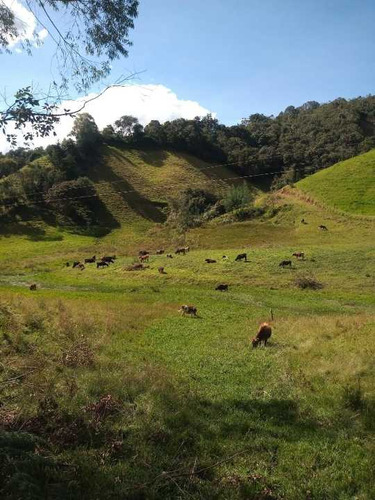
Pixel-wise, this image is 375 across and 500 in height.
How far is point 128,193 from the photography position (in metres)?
111

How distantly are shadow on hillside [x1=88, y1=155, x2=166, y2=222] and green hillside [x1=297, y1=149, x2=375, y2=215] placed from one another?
34.3 meters

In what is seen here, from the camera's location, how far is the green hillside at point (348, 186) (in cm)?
7244

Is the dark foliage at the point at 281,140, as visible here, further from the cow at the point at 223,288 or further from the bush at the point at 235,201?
the cow at the point at 223,288

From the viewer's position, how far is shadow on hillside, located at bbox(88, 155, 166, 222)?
103 metres

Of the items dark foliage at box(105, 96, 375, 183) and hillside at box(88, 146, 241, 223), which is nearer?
hillside at box(88, 146, 241, 223)

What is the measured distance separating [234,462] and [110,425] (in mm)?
2546

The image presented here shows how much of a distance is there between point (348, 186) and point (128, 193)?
174 feet

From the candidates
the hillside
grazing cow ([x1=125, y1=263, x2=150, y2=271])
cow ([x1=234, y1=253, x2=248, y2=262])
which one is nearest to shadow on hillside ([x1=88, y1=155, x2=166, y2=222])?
the hillside

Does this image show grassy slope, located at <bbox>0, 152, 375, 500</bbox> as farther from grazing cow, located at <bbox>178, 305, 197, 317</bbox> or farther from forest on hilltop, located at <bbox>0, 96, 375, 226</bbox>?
forest on hilltop, located at <bbox>0, 96, 375, 226</bbox>

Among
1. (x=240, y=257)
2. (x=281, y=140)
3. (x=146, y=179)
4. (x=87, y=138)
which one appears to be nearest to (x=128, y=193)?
(x=146, y=179)

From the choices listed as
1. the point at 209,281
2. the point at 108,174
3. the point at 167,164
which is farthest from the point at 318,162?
the point at 209,281

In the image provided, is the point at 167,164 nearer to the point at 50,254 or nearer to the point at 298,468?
the point at 50,254

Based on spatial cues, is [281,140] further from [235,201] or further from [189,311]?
[189,311]

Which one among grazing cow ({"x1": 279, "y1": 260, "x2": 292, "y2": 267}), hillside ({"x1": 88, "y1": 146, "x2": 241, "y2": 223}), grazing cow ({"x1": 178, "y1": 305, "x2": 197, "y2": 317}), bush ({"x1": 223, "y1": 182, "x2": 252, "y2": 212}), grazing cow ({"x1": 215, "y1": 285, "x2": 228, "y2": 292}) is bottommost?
grazing cow ({"x1": 215, "y1": 285, "x2": 228, "y2": 292})
